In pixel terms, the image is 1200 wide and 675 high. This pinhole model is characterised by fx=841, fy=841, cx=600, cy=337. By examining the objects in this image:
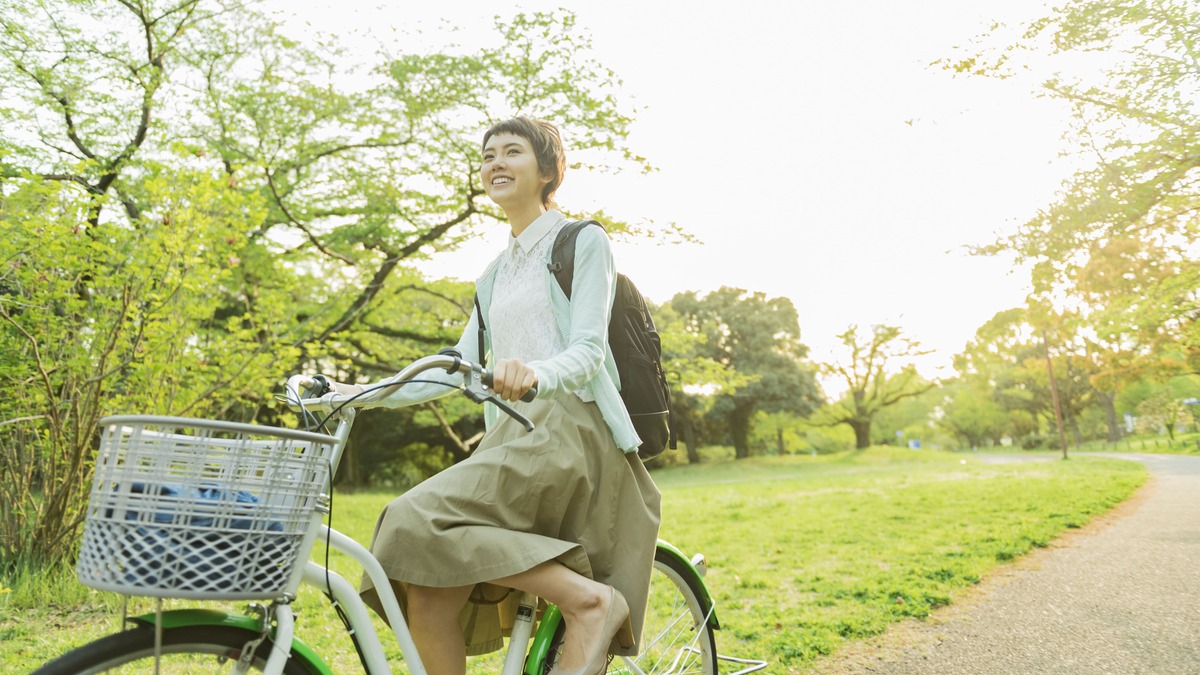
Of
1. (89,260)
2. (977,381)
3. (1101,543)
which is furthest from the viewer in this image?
(977,381)

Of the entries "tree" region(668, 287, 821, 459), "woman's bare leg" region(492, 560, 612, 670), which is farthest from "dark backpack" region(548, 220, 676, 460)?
"tree" region(668, 287, 821, 459)

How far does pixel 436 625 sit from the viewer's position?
196 cm

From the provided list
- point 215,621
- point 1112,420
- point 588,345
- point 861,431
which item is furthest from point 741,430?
point 215,621

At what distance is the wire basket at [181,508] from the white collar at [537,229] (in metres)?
1.06

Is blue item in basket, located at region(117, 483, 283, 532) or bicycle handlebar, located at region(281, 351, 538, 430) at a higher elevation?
bicycle handlebar, located at region(281, 351, 538, 430)

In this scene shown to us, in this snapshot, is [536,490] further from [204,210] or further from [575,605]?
[204,210]

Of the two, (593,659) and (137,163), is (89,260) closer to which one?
(137,163)

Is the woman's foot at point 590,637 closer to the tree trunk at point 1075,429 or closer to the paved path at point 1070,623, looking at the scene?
the paved path at point 1070,623

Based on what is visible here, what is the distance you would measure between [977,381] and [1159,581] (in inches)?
1869

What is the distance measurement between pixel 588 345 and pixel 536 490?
37 cm

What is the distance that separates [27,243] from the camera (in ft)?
17.8

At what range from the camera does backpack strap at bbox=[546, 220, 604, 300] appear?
2160mm

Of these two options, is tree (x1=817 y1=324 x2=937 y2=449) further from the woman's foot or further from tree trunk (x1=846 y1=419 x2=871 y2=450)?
the woman's foot

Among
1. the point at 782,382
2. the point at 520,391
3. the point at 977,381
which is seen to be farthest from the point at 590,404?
the point at 977,381
